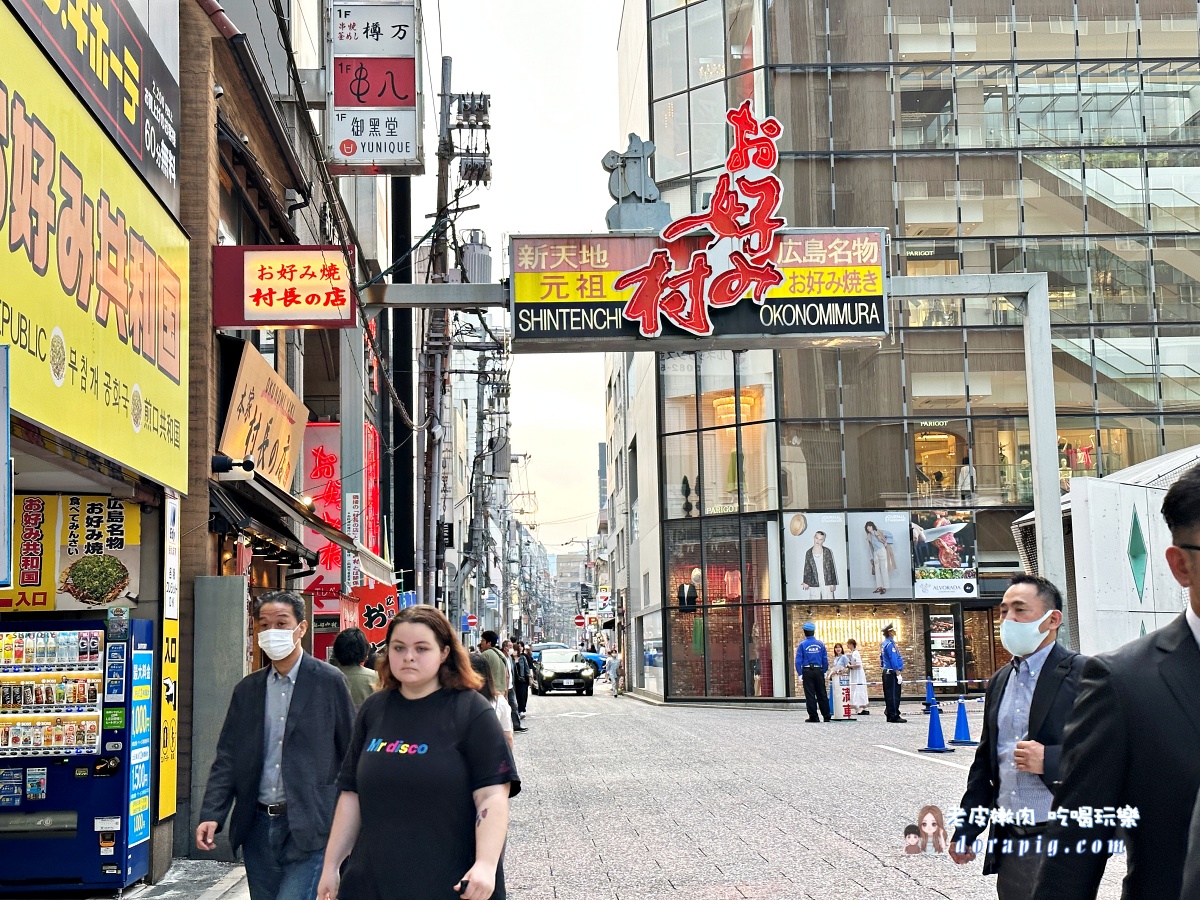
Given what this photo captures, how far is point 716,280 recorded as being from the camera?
15.8 m

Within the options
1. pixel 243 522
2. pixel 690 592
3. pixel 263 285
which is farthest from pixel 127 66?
pixel 690 592

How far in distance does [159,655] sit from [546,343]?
685 centimetres

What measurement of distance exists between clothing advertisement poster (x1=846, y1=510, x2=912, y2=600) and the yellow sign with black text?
26121 millimetres

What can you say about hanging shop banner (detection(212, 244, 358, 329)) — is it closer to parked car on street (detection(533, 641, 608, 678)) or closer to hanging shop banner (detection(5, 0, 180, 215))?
hanging shop banner (detection(5, 0, 180, 215))

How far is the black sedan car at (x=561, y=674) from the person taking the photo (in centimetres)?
4638

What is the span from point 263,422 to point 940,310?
2494cm

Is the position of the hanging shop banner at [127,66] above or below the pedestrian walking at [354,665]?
above

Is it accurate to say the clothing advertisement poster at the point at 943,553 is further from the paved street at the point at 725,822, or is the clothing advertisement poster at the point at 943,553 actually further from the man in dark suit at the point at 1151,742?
the man in dark suit at the point at 1151,742

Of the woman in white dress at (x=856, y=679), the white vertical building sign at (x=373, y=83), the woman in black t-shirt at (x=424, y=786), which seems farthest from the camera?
the woman in white dress at (x=856, y=679)

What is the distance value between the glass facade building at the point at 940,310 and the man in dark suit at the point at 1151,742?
32456mm

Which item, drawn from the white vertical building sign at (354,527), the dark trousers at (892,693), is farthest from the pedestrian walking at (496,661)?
the dark trousers at (892,693)

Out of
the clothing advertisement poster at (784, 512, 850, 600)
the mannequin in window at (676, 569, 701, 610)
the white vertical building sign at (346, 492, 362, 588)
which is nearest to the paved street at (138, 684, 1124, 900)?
the white vertical building sign at (346, 492, 362, 588)

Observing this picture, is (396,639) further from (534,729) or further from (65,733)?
(534,729)

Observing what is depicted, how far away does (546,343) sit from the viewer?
15914 mm
